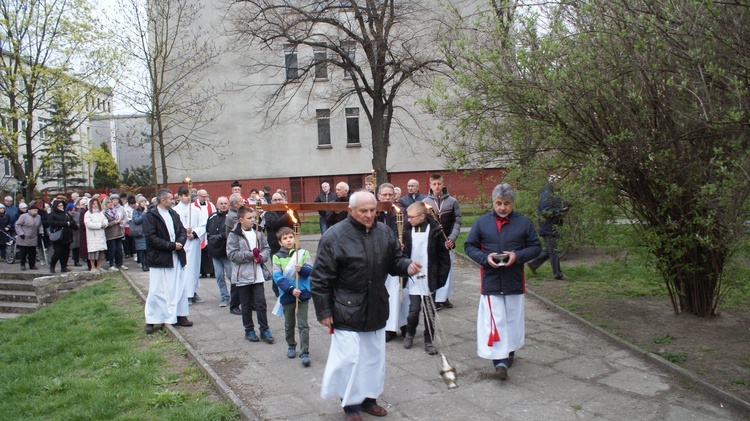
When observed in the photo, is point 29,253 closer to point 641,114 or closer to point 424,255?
point 424,255

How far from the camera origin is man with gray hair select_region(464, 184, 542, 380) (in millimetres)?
5961

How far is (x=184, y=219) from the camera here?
10.7 m

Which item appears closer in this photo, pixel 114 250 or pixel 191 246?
pixel 191 246

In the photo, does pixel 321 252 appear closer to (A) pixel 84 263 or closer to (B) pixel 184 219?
(B) pixel 184 219

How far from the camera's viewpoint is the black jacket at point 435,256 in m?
7.27

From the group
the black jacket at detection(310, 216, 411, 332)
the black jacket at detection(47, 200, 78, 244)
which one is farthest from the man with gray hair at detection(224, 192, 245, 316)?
the black jacket at detection(47, 200, 78, 244)

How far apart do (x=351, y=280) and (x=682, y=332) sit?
4709 millimetres

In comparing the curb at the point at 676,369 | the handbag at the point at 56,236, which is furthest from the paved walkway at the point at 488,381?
the handbag at the point at 56,236

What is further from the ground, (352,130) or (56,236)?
(352,130)

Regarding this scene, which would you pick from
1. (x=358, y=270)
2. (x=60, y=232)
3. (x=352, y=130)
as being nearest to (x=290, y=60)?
(x=352, y=130)

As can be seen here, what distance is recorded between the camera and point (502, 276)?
6027mm

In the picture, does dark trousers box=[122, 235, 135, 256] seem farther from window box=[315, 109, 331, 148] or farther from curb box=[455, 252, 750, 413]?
window box=[315, 109, 331, 148]

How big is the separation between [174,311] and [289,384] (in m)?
3.20

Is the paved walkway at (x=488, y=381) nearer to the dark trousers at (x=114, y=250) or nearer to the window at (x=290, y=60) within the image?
the dark trousers at (x=114, y=250)
